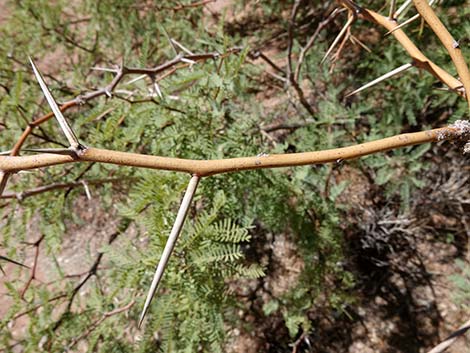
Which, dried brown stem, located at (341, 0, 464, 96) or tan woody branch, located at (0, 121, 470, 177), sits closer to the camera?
tan woody branch, located at (0, 121, 470, 177)

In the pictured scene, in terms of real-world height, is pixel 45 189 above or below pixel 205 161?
above

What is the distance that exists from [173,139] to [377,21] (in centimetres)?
77

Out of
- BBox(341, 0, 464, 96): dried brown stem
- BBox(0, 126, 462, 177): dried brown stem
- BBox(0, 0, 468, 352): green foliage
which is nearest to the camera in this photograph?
BBox(0, 126, 462, 177): dried brown stem

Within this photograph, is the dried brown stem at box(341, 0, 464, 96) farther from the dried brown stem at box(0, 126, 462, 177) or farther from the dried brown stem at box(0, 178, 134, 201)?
the dried brown stem at box(0, 178, 134, 201)

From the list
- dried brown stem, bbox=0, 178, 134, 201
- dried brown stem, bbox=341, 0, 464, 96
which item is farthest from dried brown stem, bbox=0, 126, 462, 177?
dried brown stem, bbox=0, 178, 134, 201

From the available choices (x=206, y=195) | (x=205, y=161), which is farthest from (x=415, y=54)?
(x=206, y=195)

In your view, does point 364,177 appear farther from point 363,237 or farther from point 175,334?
point 175,334

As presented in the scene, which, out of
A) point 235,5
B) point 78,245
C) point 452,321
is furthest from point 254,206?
point 235,5

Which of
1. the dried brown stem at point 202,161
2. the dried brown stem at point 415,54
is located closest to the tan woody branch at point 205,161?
the dried brown stem at point 202,161

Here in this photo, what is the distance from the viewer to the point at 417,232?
224cm

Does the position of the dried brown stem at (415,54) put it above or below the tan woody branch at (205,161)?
above

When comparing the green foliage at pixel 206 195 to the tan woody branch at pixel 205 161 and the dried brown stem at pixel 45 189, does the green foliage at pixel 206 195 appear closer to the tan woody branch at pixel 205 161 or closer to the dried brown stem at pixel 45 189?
the dried brown stem at pixel 45 189

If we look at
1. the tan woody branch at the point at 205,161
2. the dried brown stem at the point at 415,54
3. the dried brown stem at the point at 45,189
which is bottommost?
the tan woody branch at the point at 205,161

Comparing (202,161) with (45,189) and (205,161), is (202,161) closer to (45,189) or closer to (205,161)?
(205,161)
